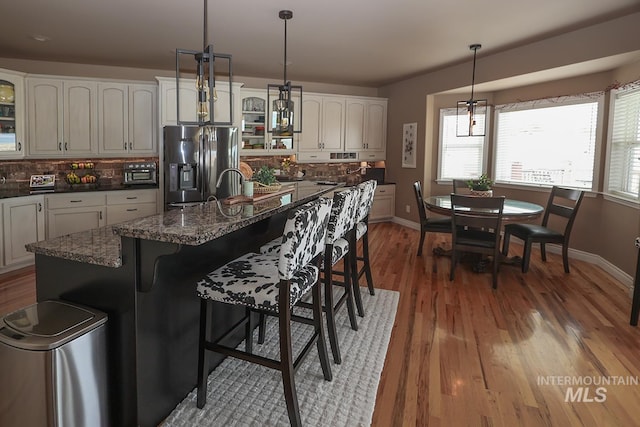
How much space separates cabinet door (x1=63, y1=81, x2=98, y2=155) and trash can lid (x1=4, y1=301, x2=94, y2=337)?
3.83 meters

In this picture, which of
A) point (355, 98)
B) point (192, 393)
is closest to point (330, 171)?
point (355, 98)

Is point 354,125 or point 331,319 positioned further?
point 354,125

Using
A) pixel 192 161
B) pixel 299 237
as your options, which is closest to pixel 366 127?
pixel 192 161

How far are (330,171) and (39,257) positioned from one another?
581 cm

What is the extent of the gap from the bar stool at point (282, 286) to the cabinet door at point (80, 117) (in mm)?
3973

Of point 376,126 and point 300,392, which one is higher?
point 376,126

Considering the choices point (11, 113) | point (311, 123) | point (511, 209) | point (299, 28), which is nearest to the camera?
point (299, 28)

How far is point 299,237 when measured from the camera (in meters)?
1.82

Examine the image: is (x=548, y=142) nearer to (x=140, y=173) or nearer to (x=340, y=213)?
(x=340, y=213)

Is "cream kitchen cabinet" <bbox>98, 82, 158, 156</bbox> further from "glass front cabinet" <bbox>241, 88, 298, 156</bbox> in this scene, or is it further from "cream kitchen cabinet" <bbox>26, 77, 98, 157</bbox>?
"glass front cabinet" <bbox>241, 88, 298, 156</bbox>

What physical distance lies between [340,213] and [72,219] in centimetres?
384

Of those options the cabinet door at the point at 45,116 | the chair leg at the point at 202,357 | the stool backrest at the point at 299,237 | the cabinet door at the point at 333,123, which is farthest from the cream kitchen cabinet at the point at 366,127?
the chair leg at the point at 202,357

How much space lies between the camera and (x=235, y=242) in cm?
261

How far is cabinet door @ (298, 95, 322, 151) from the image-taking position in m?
6.84
